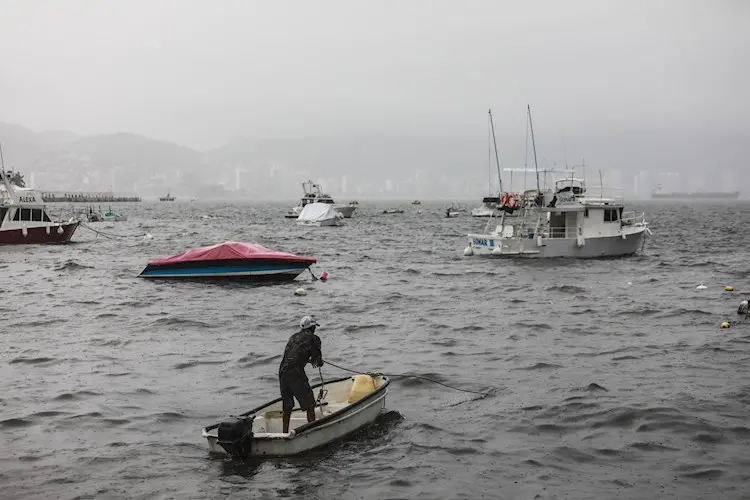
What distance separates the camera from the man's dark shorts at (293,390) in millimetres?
15562

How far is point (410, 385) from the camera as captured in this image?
20.7 meters

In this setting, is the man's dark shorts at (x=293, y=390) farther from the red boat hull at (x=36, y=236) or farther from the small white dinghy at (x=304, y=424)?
the red boat hull at (x=36, y=236)

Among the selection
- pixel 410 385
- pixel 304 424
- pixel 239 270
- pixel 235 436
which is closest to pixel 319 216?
pixel 239 270

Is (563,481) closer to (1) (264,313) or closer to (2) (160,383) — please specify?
(2) (160,383)

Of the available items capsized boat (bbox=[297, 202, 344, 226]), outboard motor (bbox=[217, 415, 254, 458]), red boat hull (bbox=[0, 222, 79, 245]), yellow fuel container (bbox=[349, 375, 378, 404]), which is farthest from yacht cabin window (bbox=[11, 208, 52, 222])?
outboard motor (bbox=[217, 415, 254, 458])

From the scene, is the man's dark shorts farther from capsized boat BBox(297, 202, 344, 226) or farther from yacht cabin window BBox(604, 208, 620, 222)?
capsized boat BBox(297, 202, 344, 226)

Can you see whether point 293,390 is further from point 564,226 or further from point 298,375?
point 564,226

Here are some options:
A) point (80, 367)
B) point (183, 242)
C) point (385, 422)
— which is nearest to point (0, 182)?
point (183, 242)

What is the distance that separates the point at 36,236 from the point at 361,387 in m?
55.3

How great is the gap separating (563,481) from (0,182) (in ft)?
195

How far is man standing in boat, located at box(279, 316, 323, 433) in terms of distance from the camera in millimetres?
15570

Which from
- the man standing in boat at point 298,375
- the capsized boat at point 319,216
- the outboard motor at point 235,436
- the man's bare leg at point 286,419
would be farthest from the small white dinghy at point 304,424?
the capsized boat at point 319,216

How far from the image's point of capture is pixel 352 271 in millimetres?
48656

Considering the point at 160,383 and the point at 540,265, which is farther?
the point at 540,265
